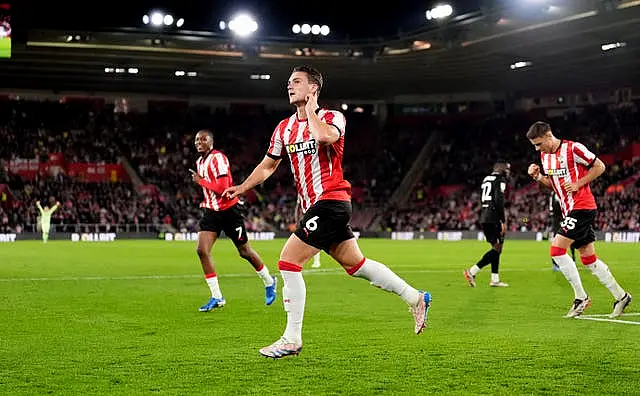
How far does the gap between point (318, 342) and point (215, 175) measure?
168 inches

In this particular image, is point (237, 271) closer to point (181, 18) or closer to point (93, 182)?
point (181, 18)

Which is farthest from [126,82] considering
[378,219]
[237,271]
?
[237,271]

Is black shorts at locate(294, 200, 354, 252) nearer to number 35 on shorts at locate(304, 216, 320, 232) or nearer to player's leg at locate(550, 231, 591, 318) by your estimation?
number 35 on shorts at locate(304, 216, 320, 232)

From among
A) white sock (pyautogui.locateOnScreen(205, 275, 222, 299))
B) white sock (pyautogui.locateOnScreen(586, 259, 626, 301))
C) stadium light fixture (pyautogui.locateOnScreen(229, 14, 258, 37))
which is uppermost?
stadium light fixture (pyautogui.locateOnScreen(229, 14, 258, 37))

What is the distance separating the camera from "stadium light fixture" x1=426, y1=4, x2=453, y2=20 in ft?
138

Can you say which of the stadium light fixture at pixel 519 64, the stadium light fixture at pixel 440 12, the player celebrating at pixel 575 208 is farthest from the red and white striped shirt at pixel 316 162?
the stadium light fixture at pixel 519 64

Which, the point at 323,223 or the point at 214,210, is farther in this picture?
the point at 214,210

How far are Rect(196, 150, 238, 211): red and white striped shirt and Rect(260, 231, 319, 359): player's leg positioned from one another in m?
4.56

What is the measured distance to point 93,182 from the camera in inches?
2211

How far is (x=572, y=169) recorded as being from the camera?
11539 mm

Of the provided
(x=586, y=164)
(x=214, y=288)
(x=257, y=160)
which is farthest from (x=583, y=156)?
(x=257, y=160)

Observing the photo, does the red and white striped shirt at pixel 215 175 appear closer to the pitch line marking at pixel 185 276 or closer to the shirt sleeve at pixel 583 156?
the shirt sleeve at pixel 583 156

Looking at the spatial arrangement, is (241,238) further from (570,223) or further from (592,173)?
(592,173)

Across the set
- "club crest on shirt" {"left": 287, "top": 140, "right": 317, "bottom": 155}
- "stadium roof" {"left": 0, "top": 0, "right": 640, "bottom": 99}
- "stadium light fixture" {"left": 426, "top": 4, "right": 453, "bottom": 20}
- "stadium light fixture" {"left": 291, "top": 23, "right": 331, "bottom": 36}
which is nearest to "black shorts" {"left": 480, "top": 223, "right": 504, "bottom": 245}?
"club crest on shirt" {"left": 287, "top": 140, "right": 317, "bottom": 155}
